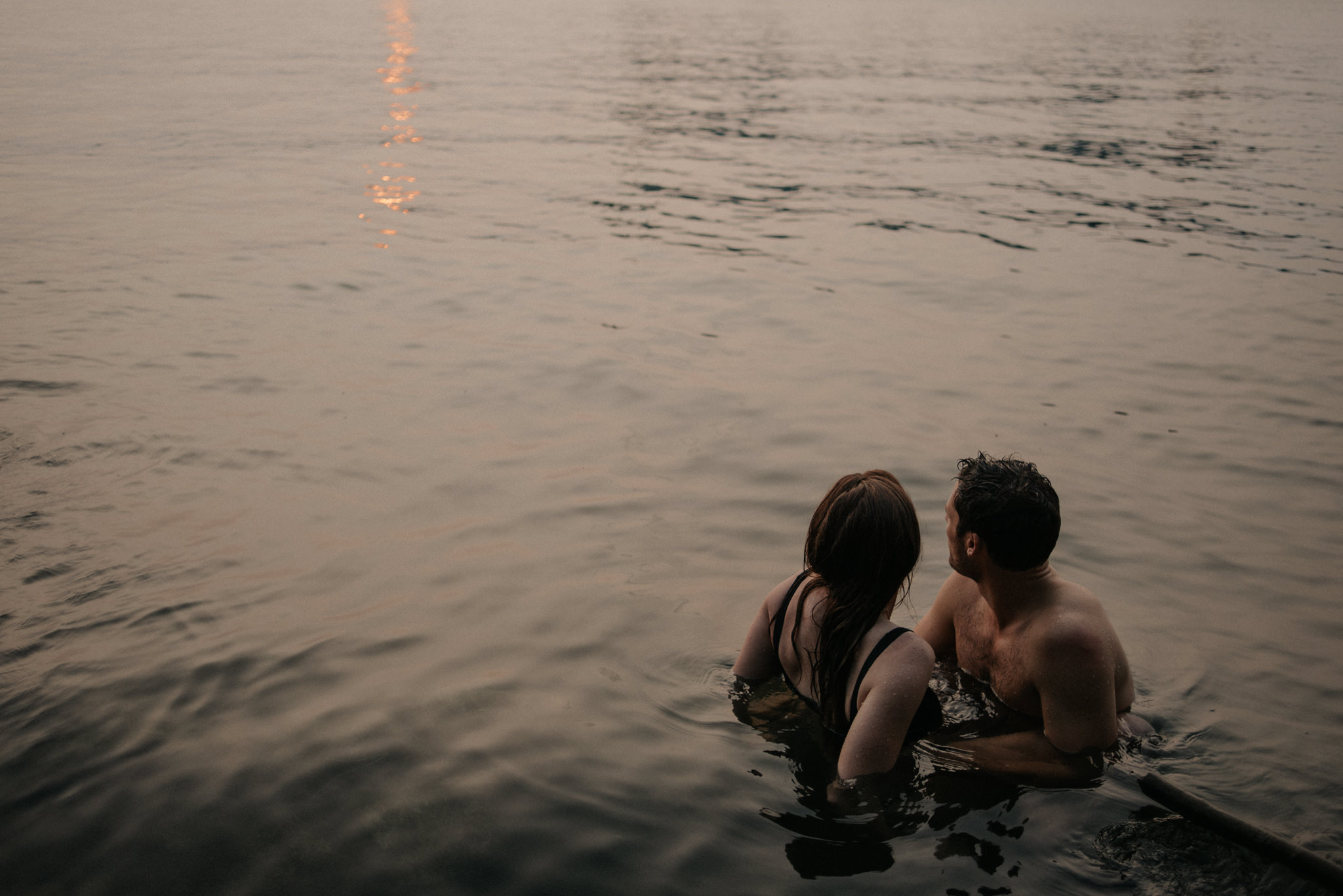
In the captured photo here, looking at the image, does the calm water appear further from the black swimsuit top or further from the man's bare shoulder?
the man's bare shoulder

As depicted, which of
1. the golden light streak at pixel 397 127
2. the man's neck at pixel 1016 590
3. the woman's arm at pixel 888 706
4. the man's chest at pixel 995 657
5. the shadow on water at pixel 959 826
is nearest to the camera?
the shadow on water at pixel 959 826

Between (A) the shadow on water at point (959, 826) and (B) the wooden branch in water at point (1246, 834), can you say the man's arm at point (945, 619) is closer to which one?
(A) the shadow on water at point (959, 826)

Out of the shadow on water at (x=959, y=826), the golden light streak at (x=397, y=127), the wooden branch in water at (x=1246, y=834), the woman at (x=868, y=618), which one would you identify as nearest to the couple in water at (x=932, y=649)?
the woman at (x=868, y=618)

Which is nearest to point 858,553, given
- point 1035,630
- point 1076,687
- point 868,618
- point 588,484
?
point 868,618

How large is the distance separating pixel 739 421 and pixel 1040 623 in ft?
14.0

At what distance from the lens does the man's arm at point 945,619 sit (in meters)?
4.99

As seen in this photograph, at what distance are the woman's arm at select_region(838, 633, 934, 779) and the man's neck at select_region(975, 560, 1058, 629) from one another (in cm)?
61

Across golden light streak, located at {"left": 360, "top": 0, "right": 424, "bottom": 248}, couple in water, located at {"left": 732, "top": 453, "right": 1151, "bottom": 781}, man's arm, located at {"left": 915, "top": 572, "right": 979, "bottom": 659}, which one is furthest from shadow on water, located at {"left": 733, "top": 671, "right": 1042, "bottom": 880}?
golden light streak, located at {"left": 360, "top": 0, "right": 424, "bottom": 248}

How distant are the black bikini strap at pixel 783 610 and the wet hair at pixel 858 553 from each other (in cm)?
27

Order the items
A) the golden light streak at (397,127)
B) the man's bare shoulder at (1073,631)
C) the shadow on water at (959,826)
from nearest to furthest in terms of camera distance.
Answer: the shadow on water at (959,826)
the man's bare shoulder at (1073,631)
the golden light streak at (397,127)

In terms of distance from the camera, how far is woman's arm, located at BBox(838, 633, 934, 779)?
3.84 meters

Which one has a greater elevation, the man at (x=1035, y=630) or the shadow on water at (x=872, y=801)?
the man at (x=1035, y=630)

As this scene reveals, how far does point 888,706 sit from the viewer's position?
384cm

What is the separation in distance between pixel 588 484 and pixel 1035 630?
360 centimetres
